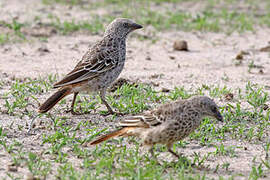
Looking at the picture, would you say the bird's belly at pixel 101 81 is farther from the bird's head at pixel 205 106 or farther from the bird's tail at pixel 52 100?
the bird's head at pixel 205 106

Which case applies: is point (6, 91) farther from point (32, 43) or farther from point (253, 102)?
point (253, 102)

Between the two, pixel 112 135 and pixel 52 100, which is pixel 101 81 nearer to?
pixel 52 100

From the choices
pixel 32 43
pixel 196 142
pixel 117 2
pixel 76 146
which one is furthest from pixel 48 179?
pixel 117 2

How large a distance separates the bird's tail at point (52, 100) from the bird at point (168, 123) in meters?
1.18

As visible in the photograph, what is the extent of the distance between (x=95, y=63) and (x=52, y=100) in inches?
37.6

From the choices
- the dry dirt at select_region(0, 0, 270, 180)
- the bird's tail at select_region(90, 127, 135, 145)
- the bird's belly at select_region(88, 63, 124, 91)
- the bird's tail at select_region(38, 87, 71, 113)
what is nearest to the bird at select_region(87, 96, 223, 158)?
the bird's tail at select_region(90, 127, 135, 145)

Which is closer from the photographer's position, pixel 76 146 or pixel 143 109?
pixel 76 146

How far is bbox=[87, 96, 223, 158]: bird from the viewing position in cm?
540

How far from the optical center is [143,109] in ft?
23.7

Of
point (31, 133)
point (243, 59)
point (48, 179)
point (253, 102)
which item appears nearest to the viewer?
point (48, 179)

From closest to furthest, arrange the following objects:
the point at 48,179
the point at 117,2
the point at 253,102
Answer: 1. the point at 48,179
2. the point at 253,102
3. the point at 117,2

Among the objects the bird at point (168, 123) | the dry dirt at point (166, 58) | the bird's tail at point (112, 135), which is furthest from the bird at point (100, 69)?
the bird at point (168, 123)

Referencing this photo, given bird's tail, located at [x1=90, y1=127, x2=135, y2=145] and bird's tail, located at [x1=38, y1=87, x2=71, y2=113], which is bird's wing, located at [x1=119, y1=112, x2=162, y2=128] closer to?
bird's tail, located at [x1=90, y1=127, x2=135, y2=145]

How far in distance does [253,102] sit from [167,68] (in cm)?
239
